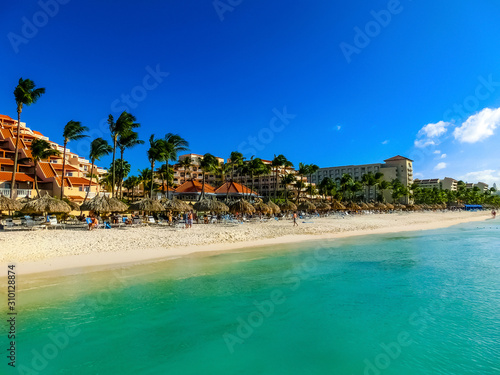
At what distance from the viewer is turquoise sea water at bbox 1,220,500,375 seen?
21.6 feet

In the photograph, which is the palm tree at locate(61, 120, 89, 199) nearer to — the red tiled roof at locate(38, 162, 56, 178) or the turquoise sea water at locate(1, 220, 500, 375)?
the red tiled roof at locate(38, 162, 56, 178)

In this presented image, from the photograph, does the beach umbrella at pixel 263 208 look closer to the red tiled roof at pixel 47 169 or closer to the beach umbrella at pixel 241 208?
the beach umbrella at pixel 241 208

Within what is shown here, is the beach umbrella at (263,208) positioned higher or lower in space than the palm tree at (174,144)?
lower

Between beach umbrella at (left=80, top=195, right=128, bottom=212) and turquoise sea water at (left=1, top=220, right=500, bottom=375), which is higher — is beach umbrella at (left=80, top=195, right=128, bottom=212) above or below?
above

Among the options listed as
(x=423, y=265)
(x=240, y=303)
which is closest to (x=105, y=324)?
(x=240, y=303)

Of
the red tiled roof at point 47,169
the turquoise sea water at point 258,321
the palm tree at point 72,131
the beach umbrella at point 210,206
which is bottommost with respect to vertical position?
the turquoise sea water at point 258,321

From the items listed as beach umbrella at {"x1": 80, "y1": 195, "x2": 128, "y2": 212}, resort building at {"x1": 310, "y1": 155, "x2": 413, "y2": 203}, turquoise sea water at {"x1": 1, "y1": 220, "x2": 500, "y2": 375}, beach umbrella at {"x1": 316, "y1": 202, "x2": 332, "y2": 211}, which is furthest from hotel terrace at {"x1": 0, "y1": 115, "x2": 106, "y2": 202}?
resort building at {"x1": 310, "y1": 155, "x2": 413, "y2": 203}

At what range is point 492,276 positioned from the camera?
1359 cm

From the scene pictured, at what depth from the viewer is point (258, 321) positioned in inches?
336

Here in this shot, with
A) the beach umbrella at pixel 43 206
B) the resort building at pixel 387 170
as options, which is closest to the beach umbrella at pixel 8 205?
the beach umbrella at pixel 43 206

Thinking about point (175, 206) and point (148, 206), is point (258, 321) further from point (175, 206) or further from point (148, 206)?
point (175, 206)

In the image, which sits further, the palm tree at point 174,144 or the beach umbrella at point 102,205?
the palm tree at point 174,144

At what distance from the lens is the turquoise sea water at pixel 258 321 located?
6.58m

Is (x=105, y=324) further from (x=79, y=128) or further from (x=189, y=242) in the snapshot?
(x=79, y=128)
